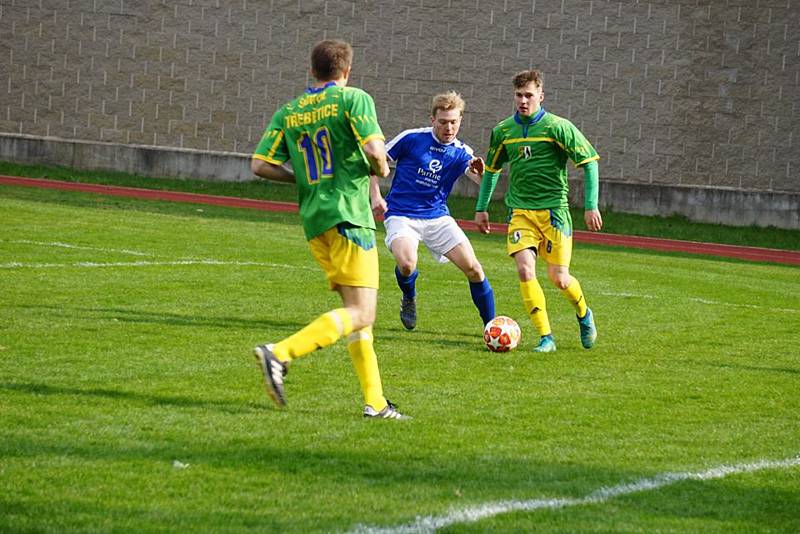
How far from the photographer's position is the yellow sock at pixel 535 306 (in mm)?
9172

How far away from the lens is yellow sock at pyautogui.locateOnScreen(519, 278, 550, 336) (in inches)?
361

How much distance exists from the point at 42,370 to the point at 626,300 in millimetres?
6900

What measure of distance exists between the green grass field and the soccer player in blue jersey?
0.48 m

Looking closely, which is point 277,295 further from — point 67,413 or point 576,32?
point 576,32

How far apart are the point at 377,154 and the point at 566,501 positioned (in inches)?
79.3

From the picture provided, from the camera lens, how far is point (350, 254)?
615 centimetres

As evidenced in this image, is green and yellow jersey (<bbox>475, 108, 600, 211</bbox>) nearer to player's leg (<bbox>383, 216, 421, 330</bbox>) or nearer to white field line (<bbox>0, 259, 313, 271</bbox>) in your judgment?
player's leg (<bbox>383, 216, 421, 330</bbox>)

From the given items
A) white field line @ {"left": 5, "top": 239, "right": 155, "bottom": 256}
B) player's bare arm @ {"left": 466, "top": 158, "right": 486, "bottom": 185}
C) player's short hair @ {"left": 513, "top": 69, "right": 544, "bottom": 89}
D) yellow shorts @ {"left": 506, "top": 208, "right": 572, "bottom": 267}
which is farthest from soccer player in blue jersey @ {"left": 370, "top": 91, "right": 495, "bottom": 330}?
white field line @ {"left": 5, "top": 239, "right": 155, "bottom": 256}

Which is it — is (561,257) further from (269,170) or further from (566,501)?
(566,501)

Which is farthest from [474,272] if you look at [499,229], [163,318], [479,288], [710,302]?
[499,229]

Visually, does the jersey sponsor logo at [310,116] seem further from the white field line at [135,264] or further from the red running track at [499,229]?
the red running track at [499,229]

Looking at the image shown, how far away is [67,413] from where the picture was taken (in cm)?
591

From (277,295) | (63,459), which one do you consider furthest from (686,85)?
(63,459)

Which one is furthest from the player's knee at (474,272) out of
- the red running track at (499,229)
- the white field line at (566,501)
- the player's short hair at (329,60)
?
the red running track at (499,229)
